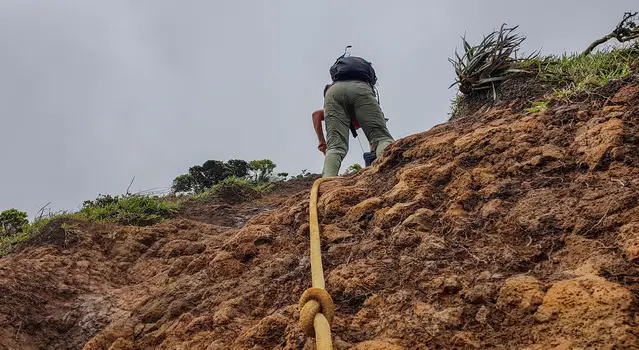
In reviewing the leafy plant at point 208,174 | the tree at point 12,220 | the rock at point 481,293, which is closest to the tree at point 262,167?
the leafy plant at point 208,174

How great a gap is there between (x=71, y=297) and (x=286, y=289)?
1.65 meters

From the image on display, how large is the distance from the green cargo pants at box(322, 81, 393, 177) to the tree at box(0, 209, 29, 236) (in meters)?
A: 3.91

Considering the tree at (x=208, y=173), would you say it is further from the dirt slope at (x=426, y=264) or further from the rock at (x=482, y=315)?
the rock at (x=482, y=315)

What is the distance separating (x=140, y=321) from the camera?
2.50 metres

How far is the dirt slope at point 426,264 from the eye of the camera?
1.53 meters

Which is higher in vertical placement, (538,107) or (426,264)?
(538,107)

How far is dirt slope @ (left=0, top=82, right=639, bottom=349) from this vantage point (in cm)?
153

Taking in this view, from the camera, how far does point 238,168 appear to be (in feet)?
30.7

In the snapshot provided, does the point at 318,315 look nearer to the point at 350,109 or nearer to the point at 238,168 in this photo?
the point at 350,109

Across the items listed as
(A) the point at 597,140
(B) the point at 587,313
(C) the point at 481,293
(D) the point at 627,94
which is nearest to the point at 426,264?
(C) the point at 481,293

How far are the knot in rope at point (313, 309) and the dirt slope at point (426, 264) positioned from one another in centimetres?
13

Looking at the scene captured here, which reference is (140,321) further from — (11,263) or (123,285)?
(11,263)

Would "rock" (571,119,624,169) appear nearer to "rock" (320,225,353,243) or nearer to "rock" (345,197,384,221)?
"rock" (345,197,384,221)

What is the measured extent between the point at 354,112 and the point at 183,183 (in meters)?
5.50
